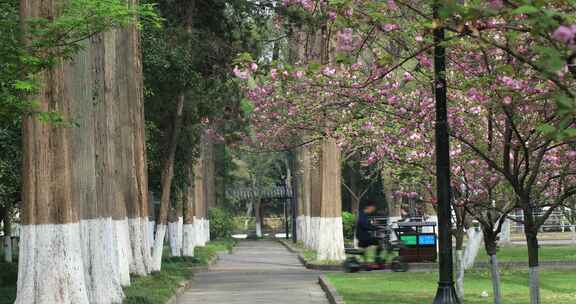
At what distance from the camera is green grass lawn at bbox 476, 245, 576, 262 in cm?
3727

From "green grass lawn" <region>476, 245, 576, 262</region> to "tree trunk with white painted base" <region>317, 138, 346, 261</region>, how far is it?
4.93 m

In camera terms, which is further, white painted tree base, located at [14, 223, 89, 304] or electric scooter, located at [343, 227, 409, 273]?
electric scooter, located at [343, 227, 409, 273]

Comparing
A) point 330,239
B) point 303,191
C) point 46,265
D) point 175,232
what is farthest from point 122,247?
point 303,191

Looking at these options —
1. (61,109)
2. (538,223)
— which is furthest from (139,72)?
(538,223)

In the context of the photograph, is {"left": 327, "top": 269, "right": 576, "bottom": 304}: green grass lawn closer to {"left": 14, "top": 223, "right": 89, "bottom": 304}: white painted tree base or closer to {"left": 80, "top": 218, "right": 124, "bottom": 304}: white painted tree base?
{"left": 80, "top": 218, "right": 124, "bottom": 304}: white painted tree base

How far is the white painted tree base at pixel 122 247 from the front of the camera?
23.8m

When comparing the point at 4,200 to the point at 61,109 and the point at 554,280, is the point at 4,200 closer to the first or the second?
the point at 554,280

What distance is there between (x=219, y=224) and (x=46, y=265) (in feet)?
214

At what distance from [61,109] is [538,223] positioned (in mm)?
6323

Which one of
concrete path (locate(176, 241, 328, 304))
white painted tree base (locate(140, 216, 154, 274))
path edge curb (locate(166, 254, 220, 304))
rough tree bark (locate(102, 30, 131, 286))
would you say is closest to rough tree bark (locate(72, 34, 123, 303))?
rough tree bark (locate(102, 30, 131, 286))

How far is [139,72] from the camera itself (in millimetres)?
27750

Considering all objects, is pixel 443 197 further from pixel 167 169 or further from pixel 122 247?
pixel 167 169

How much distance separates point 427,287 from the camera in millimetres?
25984

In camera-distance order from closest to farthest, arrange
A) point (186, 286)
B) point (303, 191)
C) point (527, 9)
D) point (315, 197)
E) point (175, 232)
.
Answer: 1. point (527, 9)
2. point (186, 286)
3. point (175, 232)
4. point (315, 197)
5. point (303, 191)
